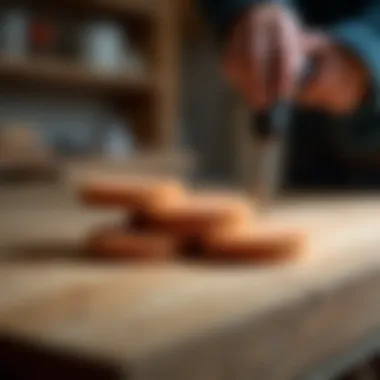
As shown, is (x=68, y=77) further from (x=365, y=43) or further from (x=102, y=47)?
(x=365, y=43)

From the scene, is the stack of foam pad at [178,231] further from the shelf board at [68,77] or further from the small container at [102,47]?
the small container at [102,47]

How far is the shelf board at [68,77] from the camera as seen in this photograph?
1985mm

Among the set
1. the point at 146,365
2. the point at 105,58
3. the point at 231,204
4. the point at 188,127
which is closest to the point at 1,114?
the point at 105,58

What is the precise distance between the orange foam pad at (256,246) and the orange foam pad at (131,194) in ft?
0.18

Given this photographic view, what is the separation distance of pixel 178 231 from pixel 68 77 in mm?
1468

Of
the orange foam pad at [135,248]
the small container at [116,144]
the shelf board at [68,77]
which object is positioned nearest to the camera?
the orange foam pad at [135,248]

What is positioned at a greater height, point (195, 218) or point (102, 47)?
point (102, 47)

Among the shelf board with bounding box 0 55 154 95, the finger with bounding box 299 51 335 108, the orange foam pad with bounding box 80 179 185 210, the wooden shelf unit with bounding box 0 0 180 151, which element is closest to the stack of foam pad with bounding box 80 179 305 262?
the orange foam pad with bounding box 80 179 185 210

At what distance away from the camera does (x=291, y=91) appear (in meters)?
0.70

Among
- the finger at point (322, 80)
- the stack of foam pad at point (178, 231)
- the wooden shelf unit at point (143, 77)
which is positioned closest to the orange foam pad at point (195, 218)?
the stack of foam pad at point (178, 231)

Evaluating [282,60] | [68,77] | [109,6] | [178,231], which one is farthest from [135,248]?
[109,6]

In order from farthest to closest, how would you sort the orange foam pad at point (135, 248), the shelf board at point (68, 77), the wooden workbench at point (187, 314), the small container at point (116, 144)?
the small container at point (116, 144), the shelf board at point (68, 77), the orange foam pad at point (135, 248), the wooden workbench at point (187, 314)

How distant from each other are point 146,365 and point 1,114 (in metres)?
1.76

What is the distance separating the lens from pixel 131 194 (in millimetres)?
711
